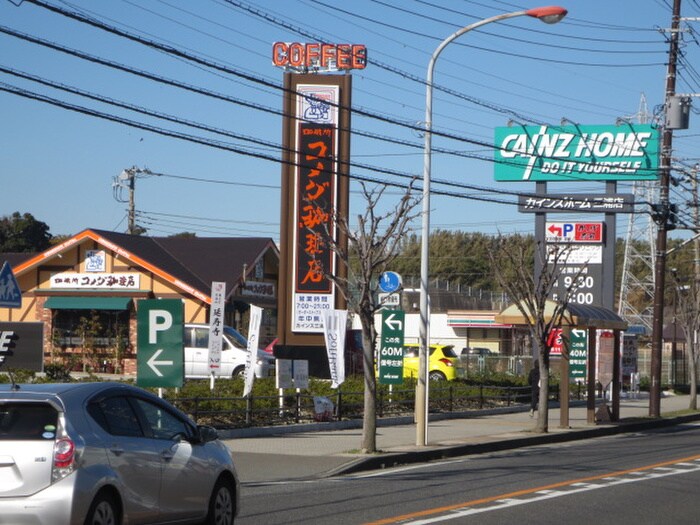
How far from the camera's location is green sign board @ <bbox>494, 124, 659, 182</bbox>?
46.3m

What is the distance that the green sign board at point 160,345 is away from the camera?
18750 mm

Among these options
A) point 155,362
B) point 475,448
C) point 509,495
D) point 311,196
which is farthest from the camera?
point 311,196

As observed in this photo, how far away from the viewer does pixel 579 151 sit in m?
47.3

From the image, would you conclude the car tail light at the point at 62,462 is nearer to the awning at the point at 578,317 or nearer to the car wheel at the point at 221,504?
the car wheel at the point at 221,504

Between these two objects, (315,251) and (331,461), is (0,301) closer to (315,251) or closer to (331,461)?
(331,461)

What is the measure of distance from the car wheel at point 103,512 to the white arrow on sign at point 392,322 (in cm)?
1714

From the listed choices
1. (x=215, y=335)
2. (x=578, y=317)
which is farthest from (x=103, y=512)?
(x=578, y=317)

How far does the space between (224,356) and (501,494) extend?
66.8 feet

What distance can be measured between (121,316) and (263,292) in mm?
7040

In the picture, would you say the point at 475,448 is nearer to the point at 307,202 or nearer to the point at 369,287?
the point at 369,287

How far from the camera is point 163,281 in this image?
138ft

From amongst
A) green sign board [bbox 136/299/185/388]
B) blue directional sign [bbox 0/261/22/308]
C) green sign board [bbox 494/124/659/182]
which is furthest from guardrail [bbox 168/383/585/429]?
green sign board [bbox 494/124/659/182]

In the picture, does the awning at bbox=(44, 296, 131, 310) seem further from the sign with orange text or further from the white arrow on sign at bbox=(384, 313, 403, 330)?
the white arrow on sign at bbox=(384, 313, 403, 330)

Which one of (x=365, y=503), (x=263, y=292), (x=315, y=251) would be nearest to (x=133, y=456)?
(x=365, y=503)
